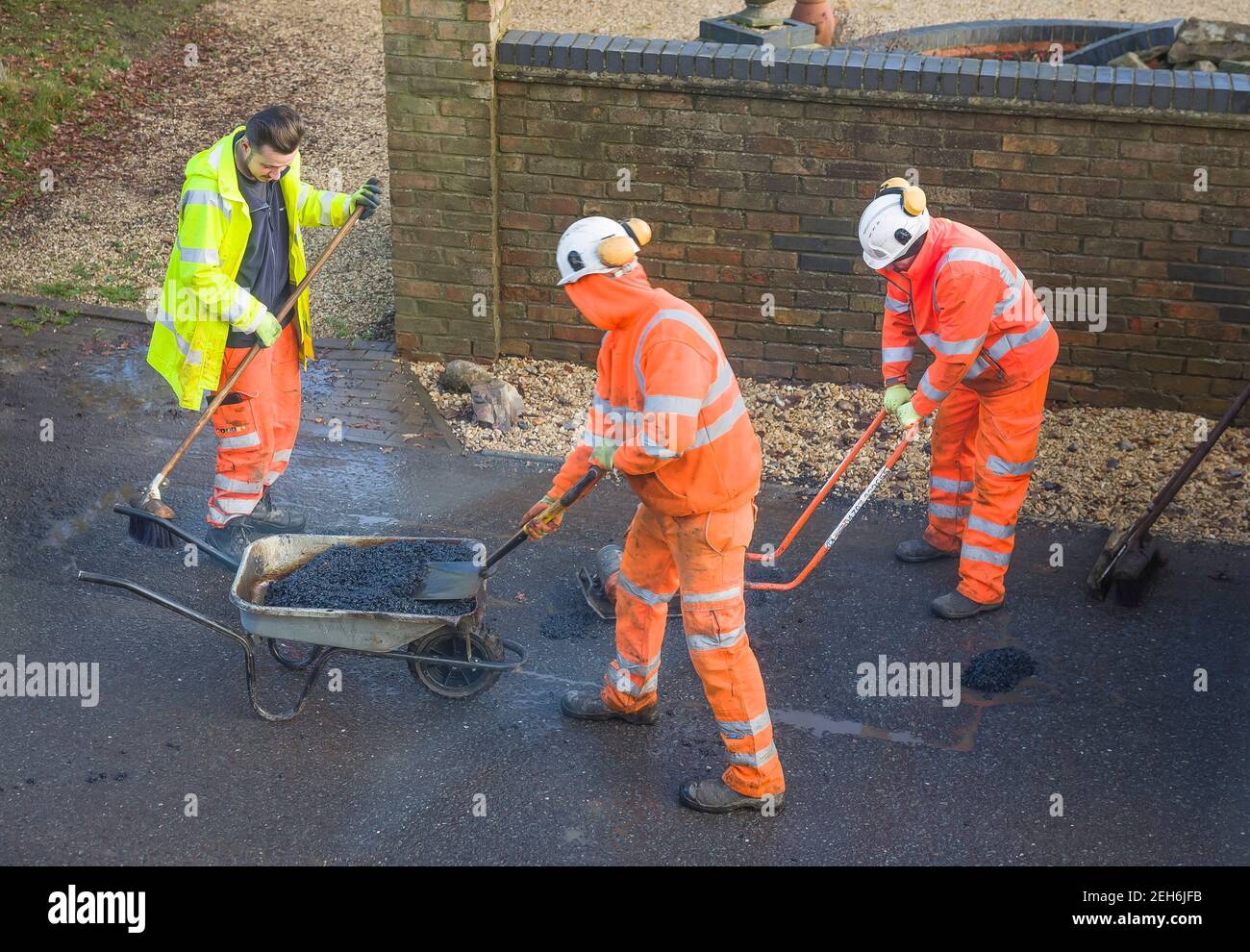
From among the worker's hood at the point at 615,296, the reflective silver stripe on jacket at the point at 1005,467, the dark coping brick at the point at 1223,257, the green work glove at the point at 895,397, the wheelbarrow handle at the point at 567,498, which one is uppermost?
the worker's hood at the point at 615,296

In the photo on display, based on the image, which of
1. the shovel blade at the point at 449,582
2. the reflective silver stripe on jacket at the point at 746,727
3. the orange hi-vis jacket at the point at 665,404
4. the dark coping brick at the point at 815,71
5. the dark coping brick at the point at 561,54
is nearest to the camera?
the orange hi-vis jacket at the point at 665,404

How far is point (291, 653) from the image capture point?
562 cm

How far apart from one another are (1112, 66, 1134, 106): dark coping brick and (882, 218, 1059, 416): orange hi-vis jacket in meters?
1.98

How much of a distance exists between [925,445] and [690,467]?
10.7 feet

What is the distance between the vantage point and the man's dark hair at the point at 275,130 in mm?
5527

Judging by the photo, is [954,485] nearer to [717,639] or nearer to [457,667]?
[717,639]

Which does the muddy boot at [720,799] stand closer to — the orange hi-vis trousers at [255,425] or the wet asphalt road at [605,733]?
the wet asphalt road at [605,733]

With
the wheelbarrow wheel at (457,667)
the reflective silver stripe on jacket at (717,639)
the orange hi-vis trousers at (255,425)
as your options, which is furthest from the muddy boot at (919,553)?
the orange hi-vis trousers at (255,425)

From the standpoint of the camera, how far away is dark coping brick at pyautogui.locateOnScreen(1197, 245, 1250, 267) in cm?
Result: 731

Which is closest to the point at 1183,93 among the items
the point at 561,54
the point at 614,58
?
the point at 614,58

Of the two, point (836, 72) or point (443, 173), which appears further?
point (443, 173)

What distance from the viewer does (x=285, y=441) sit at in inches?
252

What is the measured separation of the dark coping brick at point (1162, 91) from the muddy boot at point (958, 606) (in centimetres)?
302
